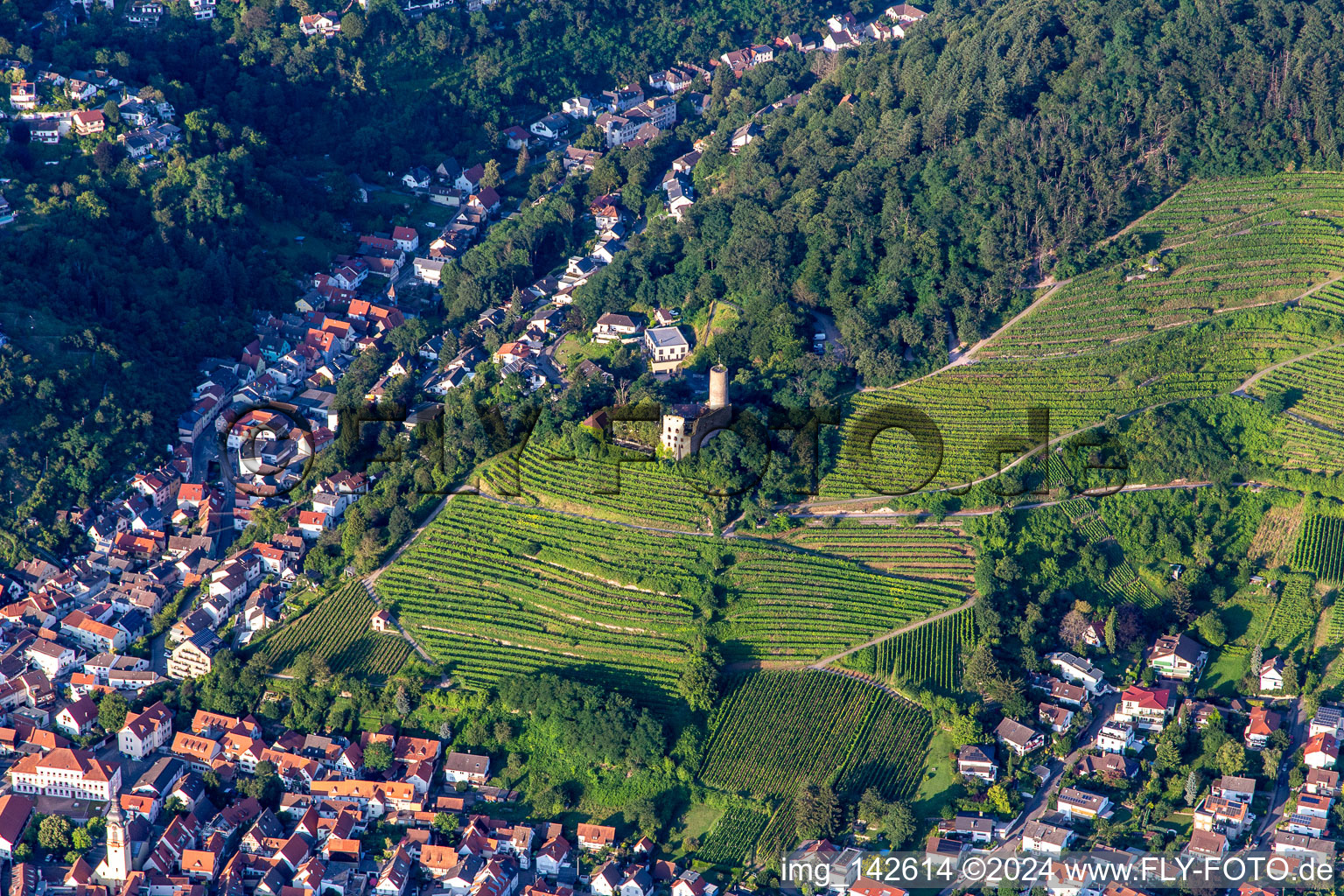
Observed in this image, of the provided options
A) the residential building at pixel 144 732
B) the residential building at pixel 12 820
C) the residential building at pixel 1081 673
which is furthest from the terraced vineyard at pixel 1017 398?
the residential building at pixel 12 820

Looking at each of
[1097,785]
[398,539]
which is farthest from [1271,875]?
[398,539]

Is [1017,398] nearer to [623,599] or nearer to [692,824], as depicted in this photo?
[623,599]

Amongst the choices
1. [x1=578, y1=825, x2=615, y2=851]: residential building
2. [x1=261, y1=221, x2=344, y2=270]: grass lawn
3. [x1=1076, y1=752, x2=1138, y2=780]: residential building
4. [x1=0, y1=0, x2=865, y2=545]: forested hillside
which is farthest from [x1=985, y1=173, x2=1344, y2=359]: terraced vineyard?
[x1=261, y1=221, x2=344, y2=270]: grass lawn

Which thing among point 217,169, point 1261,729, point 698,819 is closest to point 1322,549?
point 1261,729

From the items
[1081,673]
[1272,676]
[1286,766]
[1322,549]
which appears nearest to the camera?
[1286,766]

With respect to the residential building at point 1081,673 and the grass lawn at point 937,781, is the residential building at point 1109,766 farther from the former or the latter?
the grass lawn at point 937,781

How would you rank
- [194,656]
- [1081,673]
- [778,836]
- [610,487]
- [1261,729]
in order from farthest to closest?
[610,487] → [194,656] → [1081,673] → [1261,729] → [778,836]

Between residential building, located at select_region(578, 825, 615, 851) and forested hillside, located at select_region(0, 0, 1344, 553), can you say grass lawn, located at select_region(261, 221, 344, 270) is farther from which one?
residential building, located at select_region(578, 825, 615, 851)
